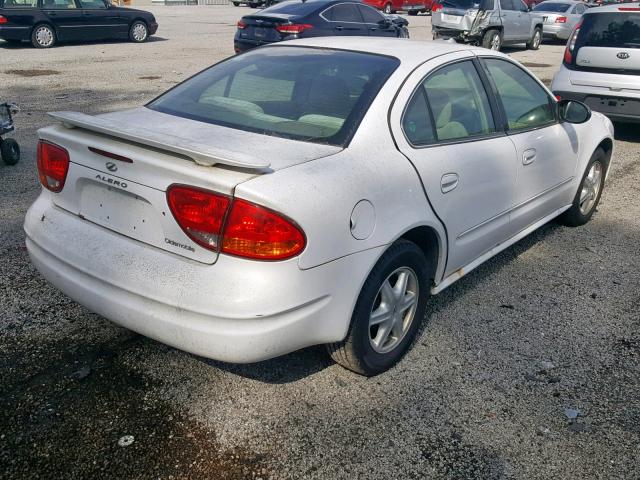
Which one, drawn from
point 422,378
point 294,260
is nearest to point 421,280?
point 422,378

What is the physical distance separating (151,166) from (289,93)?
3.51 feet

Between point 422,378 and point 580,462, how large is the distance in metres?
0.82

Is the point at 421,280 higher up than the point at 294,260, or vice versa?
the point at 294,260

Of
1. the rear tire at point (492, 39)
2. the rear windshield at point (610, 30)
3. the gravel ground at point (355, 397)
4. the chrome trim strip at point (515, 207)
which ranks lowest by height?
the rear tire at point (492, 39)

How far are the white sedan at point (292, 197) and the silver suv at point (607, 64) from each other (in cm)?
425

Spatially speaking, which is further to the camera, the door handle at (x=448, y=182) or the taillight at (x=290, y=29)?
the taillight at (x=290, y=29)

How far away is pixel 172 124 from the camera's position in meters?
3.18

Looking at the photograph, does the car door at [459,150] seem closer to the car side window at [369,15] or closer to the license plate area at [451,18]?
the car side window at [369,15]

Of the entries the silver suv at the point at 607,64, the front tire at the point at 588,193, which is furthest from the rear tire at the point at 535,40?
the front tire at the point at 588,193

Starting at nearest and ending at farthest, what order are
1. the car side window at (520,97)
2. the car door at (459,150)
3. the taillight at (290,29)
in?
the car door at (459,150) → the car side window at (520,97) → the taillight at (290,29)

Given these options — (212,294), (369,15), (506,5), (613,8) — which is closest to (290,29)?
(369,15)

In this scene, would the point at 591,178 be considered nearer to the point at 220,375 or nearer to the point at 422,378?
the point at 422,378

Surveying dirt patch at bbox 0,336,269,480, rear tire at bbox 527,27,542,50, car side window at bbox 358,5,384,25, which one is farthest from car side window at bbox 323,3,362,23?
dirt patch at bbox 0,336,269,480

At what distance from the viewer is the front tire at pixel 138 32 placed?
17.4 m
